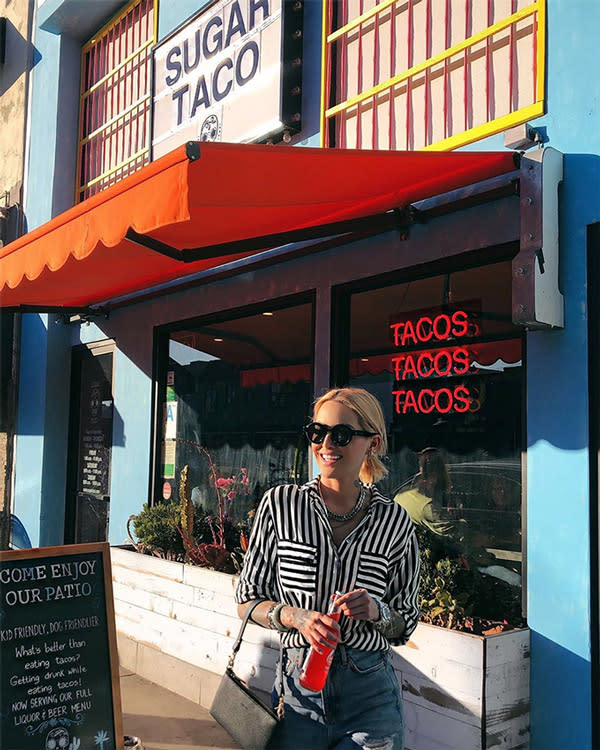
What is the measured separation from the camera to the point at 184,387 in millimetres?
6746

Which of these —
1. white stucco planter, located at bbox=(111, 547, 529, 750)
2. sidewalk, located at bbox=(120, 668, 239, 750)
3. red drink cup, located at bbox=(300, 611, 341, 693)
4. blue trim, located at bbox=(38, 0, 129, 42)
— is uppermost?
blue trim, located at bbox=(38, 0, 129, 42)

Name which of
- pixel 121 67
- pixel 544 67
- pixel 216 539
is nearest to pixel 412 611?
pixel 544 67

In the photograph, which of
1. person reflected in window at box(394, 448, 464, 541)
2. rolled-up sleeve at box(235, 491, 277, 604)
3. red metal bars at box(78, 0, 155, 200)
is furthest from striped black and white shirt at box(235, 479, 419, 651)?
red metal bars at box(78, 0, 155, 200)

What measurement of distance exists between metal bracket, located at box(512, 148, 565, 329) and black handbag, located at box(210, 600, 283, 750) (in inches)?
79.2

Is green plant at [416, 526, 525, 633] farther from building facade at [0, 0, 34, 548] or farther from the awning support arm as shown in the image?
building facade at [0, 0, 34, 548]

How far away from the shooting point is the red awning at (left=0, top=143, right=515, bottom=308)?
3402mm

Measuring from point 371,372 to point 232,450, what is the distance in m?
1.68

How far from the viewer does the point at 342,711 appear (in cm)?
221

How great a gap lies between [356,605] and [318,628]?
0.13 m

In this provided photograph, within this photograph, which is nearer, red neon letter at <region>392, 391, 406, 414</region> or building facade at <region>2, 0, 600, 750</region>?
building facade at <region>2, 0, 600, 750</region>

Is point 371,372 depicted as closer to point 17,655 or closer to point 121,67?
point 17,655

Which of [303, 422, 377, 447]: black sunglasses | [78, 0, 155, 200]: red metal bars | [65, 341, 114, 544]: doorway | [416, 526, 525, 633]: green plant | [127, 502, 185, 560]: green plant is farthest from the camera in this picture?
[65, 341, 114, 544]: doorway

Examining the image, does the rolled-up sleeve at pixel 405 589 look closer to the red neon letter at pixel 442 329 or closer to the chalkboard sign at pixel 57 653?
the chalkboard sign at pixel 57 653

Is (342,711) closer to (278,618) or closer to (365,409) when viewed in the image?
(278,618)
